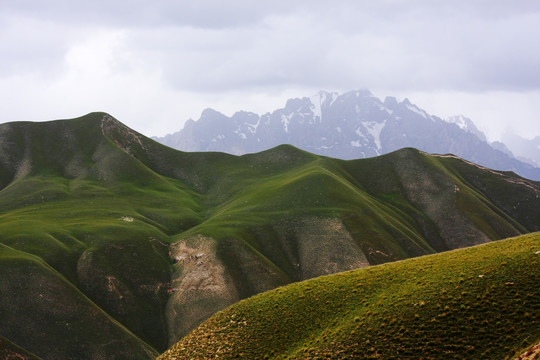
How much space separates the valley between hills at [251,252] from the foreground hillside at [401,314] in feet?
0.54

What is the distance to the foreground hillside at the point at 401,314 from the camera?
39281 mm

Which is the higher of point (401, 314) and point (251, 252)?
point (401, 314)

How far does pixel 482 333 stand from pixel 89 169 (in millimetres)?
148959

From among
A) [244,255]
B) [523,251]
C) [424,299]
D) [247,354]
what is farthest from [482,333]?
[244,255]

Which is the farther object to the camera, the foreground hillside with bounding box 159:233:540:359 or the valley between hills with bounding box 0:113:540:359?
the valley between hills with bounding box 0:113:540:359

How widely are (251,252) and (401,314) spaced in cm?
7072

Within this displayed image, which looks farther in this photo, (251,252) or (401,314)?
(251,252)

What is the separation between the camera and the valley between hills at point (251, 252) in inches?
1750

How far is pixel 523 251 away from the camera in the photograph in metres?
48.4

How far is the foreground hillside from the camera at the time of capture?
39.3m

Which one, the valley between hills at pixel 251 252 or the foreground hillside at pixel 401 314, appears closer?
the foreground hillside at pixel 401 314

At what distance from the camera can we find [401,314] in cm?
4447

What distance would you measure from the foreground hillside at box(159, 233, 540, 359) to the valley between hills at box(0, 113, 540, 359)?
0.16 meters

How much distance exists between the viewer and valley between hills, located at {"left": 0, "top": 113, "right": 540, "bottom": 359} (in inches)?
1750
